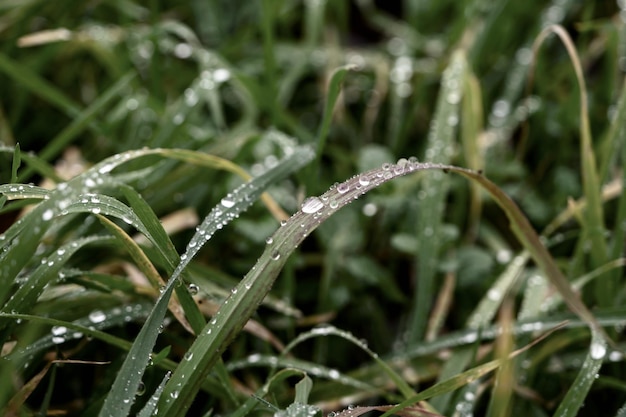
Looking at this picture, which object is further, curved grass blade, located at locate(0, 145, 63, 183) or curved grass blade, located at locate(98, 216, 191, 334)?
curved grass blade, located at locate(0, 145, 63, 183)

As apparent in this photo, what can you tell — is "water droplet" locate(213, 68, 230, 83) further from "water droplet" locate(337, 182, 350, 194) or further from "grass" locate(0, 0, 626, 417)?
"water droplet" locate(337, 182, 350, 194)

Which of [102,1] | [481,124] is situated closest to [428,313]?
[481,124]

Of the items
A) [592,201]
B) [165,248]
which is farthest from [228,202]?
[592,201]

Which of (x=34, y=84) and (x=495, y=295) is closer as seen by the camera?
(x=495, y=295)

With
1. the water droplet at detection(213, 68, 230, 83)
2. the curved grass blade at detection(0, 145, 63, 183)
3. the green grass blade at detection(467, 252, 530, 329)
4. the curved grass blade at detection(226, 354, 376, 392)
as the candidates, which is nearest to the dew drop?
the curved grass blade at detection(226, 354, 376, 392)

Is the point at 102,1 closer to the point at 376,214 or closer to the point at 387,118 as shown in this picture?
the point at 387,118

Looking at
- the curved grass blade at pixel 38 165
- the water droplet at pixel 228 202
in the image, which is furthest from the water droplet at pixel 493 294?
the curved grass blade at pixel 38 165

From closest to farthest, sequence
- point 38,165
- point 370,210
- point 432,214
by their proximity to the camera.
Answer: point 38,165 → point 432,214 → point 370,210

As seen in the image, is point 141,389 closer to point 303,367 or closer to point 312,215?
point 303,367
